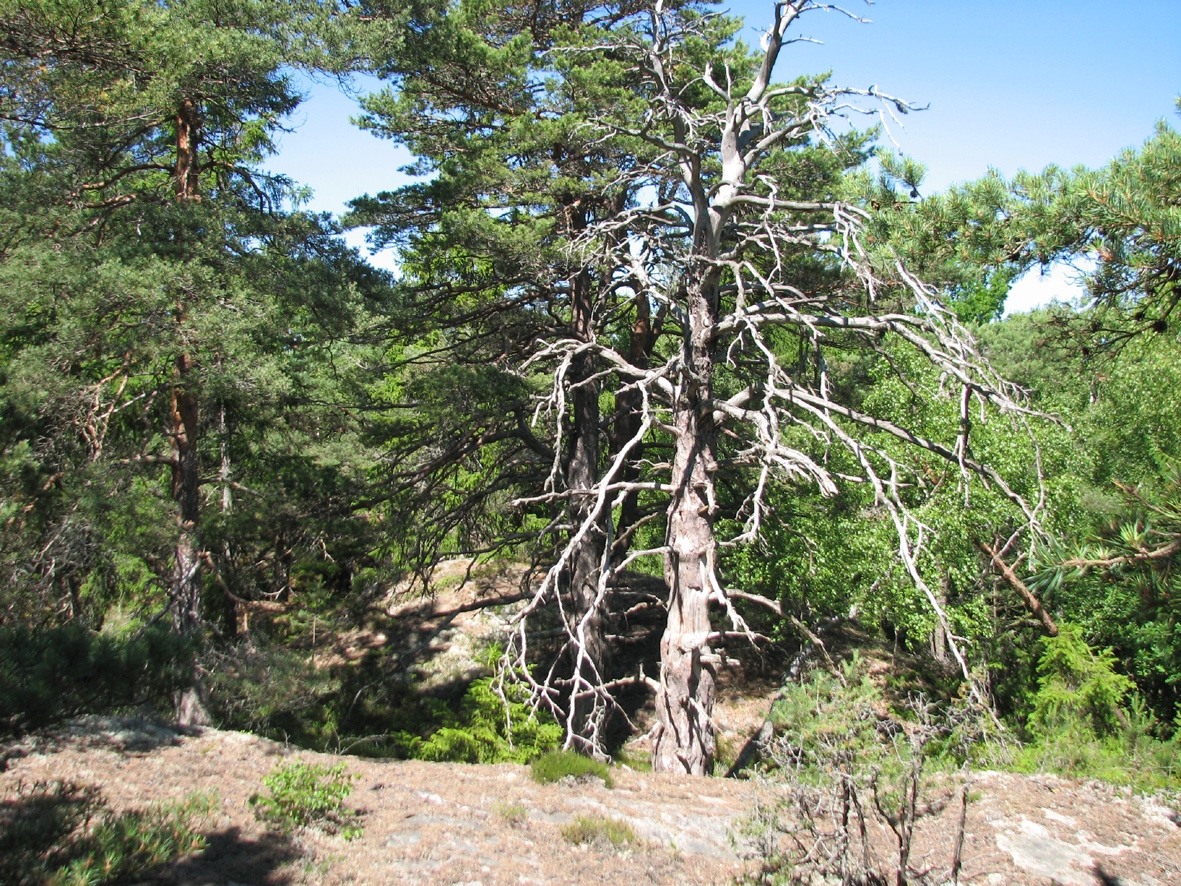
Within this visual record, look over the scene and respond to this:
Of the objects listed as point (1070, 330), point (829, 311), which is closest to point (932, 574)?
point (829, 311)

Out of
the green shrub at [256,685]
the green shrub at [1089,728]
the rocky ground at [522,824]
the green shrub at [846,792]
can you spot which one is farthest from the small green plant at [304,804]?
the green shrub at [1089,728]

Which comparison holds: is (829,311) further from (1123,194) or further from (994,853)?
(994,853)

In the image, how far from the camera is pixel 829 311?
35.3 ft

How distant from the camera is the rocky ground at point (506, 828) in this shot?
408 cm

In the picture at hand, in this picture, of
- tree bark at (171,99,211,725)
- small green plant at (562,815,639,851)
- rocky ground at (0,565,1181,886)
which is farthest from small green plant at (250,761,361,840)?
tree bark at (171,99,211,725)

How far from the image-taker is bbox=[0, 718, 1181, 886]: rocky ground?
408 centimetres

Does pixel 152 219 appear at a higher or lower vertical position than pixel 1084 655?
higher

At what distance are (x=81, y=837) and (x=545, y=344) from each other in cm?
824

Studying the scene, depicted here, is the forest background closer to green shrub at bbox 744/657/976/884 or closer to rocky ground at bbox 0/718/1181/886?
rocky ground at bbox 0/718/1181/886

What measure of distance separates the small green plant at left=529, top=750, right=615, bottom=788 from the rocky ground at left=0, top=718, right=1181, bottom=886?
4.9 inches

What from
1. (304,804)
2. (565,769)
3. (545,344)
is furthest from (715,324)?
(304,804)

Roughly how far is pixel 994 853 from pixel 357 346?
33.3ft

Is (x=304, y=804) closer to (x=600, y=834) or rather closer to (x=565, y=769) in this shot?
(x=600, y=834)

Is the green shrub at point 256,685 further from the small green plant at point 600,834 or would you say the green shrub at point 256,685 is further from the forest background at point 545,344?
the small green plant at point 600,834
